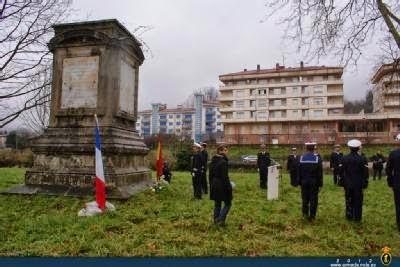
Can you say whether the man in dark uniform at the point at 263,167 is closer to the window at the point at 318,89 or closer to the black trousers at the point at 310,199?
the black trousers at the point at 310,199

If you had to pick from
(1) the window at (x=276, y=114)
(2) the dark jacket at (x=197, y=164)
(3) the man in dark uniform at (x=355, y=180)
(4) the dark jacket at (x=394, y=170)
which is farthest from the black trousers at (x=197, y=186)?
(1) the window at (x=276, y=114)

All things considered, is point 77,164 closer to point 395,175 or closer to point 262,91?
point 395,175

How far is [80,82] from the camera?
12602mm

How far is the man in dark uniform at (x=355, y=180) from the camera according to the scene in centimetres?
927

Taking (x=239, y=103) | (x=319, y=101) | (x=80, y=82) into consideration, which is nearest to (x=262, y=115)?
(x=239, y=103)

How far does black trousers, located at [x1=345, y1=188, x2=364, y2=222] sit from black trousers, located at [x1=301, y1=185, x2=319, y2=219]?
2.44ft

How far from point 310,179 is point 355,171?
1002mm

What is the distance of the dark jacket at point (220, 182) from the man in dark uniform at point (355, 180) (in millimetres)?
2822

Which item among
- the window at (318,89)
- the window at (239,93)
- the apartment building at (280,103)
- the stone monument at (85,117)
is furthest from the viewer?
the window at (239,93)

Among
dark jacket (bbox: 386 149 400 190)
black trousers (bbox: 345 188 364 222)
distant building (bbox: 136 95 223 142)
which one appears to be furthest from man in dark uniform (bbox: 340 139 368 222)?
distant building (bbox: 136 95 223 142)

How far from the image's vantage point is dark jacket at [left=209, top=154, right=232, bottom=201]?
335 inches

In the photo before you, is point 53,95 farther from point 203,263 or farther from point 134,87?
point 203,263

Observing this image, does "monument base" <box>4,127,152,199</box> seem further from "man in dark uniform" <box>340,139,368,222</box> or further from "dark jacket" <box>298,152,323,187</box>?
"man in dark uniform" <box>340,139,368,222</box>

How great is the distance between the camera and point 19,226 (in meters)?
8.27
